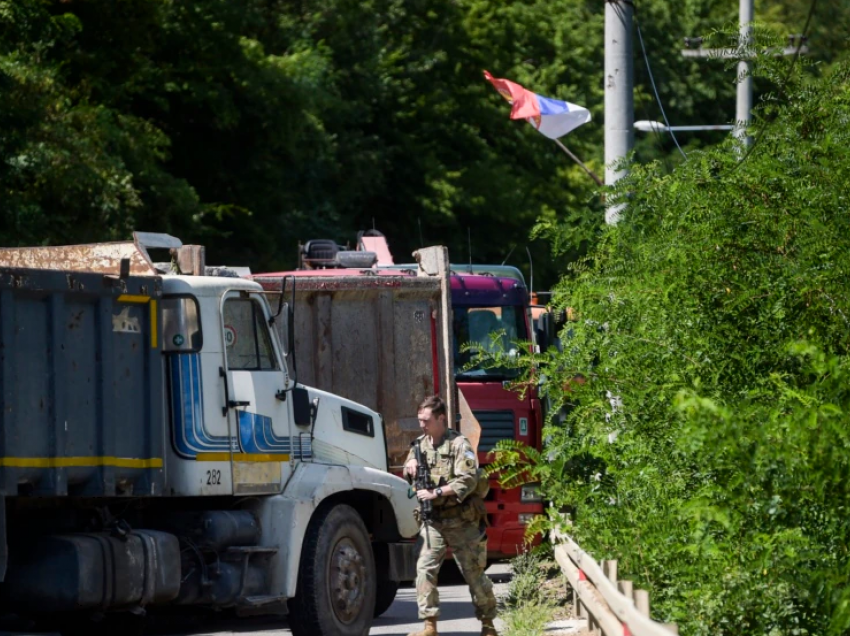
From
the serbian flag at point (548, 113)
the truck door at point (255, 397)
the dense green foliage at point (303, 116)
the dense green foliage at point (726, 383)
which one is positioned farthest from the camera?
the dense green foliage at point (303, 116)

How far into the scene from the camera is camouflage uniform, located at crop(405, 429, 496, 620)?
1127cm

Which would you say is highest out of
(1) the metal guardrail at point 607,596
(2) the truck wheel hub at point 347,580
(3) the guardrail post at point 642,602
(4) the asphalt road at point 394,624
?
(3) the guardrail post at point 642,602

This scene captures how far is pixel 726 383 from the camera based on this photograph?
29.6ft

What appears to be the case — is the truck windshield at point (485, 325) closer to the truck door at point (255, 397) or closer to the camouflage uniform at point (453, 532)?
the camouflage uniform at point (453, 532)

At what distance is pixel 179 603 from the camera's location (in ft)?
34.1

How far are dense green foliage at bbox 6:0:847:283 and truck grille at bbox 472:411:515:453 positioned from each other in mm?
4574

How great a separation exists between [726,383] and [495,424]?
6.54 meters

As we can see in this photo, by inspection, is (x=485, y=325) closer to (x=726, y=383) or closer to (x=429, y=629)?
(x=429, y=629)

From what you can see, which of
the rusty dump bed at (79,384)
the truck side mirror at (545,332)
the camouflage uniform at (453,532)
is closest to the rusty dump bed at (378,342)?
the truck side mirror at (545,332)

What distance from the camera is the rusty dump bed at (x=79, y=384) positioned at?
871 cm

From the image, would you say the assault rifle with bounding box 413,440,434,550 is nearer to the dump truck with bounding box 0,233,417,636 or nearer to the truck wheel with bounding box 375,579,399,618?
the dump truck with bounding box 0,233,417,636

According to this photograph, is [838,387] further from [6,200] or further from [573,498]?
[6,200]

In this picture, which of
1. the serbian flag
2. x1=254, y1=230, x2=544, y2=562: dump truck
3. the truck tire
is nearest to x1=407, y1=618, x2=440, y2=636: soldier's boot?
the truck tire

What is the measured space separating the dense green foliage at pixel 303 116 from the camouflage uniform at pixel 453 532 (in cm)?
843
